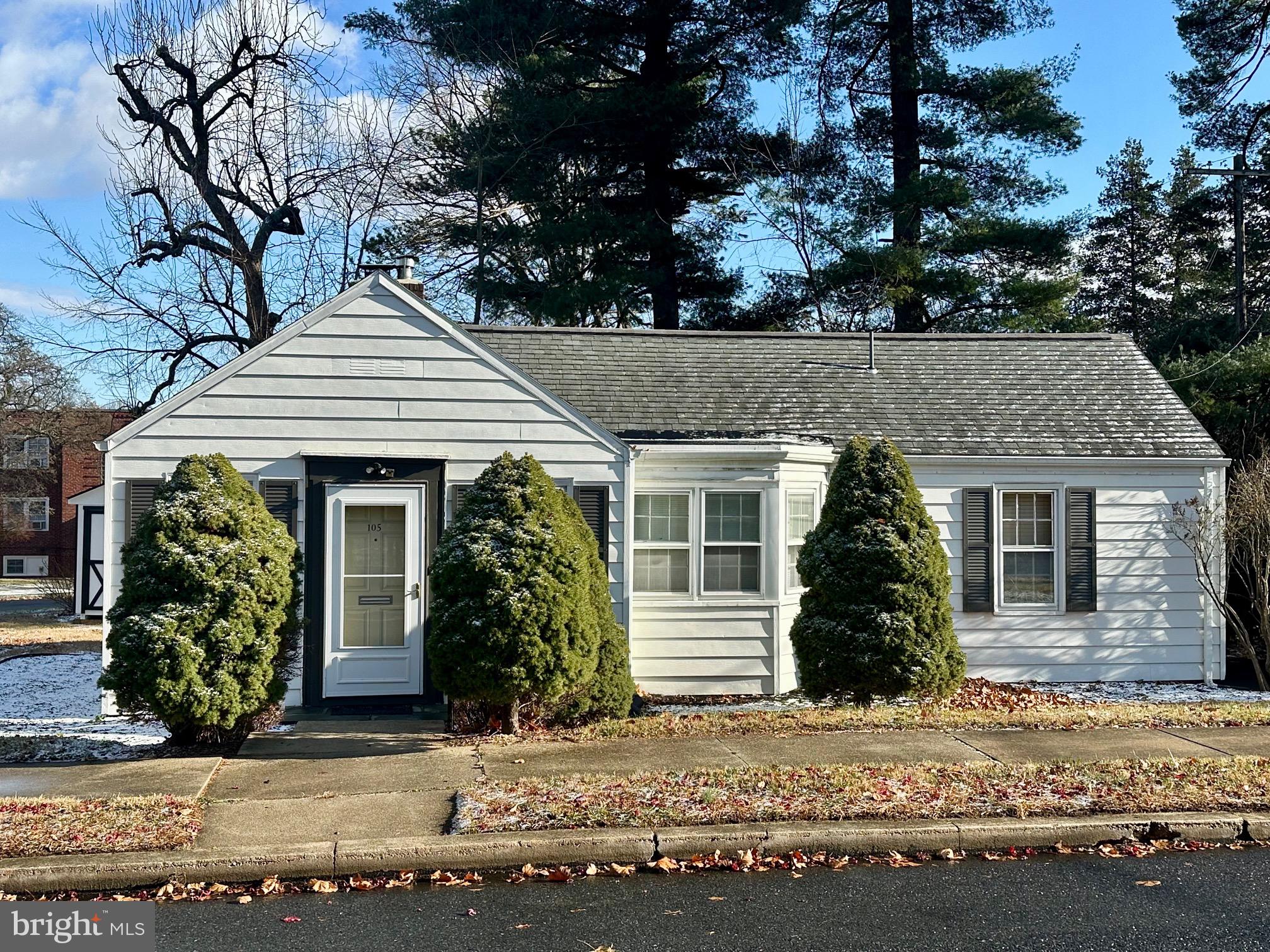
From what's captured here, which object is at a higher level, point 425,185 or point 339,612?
point 425,185

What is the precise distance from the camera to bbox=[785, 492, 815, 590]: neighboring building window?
474 inches

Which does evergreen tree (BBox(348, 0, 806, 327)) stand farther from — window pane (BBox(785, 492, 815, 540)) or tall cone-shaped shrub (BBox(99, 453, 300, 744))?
tall cone-shaped shrub (BBox(99, 453, 300, 744))

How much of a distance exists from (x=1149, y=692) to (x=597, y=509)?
276 inches

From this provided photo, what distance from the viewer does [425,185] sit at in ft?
82.6

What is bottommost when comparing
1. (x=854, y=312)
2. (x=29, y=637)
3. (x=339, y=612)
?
(x=29, y=637)

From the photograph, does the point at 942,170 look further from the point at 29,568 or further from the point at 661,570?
the point at 29,568

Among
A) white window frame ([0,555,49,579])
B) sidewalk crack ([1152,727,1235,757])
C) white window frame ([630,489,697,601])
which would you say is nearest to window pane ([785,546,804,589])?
white window frame ([630,489,697,601])

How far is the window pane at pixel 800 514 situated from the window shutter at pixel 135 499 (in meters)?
6.74

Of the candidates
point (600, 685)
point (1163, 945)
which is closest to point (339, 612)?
point (600, 685)

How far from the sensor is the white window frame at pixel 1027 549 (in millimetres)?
12836

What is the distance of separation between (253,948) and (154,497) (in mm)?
5137

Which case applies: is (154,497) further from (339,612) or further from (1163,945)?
(1163,945)

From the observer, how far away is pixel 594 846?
20.1ft

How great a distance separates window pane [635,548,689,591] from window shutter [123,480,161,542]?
201 inches
